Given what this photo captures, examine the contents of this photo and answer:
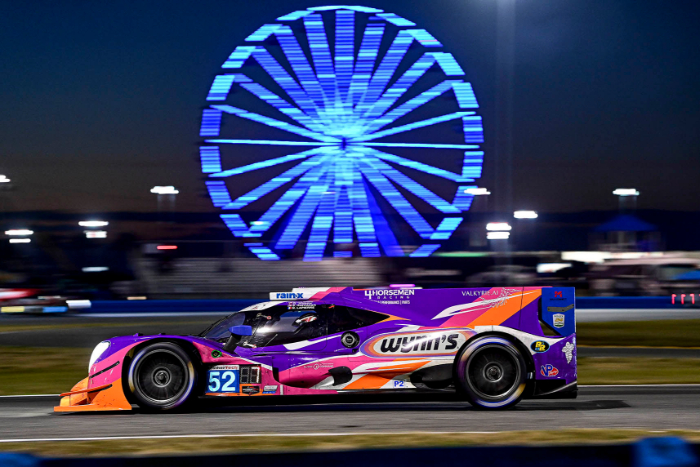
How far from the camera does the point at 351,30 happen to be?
3062 centimetres

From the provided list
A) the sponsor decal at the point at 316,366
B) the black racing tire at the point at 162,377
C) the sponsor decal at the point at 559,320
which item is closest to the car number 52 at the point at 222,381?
the black racing tire at the point at 162,377

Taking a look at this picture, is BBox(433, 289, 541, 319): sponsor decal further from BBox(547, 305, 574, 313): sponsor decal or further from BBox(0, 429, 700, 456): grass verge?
BBox(0, 429, 700, 456): grass verge

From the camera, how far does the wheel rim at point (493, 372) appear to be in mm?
7754

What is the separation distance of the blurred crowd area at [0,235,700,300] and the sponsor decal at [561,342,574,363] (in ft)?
99.9

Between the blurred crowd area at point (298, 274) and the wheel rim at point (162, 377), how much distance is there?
29864 mm

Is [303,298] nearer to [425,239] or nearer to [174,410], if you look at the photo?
[174,410]

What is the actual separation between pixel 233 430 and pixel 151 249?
4360cm

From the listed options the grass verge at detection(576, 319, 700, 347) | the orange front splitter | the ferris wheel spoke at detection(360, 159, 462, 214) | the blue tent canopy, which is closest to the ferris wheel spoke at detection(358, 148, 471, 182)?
the ferris wheel spoke at detection(360, 159, 462, 214)

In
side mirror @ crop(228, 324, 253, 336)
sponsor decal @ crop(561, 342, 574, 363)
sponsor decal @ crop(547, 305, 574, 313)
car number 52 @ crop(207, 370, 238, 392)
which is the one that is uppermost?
sponsor decal @ crop(547, 305, 574, 313)

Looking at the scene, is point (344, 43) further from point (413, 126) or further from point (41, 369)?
Result: point (41, 369)

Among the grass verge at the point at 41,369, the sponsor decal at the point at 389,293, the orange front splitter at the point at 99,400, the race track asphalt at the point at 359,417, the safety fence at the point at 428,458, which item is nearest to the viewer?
the safety fence at the point at 428,458

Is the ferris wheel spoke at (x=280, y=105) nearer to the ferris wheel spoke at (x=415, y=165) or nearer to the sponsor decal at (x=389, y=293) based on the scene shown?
the ferris wheel spoke at (x=415, y=165)

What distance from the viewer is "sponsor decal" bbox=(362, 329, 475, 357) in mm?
7812

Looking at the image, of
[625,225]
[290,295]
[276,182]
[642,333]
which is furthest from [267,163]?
[625,225]
